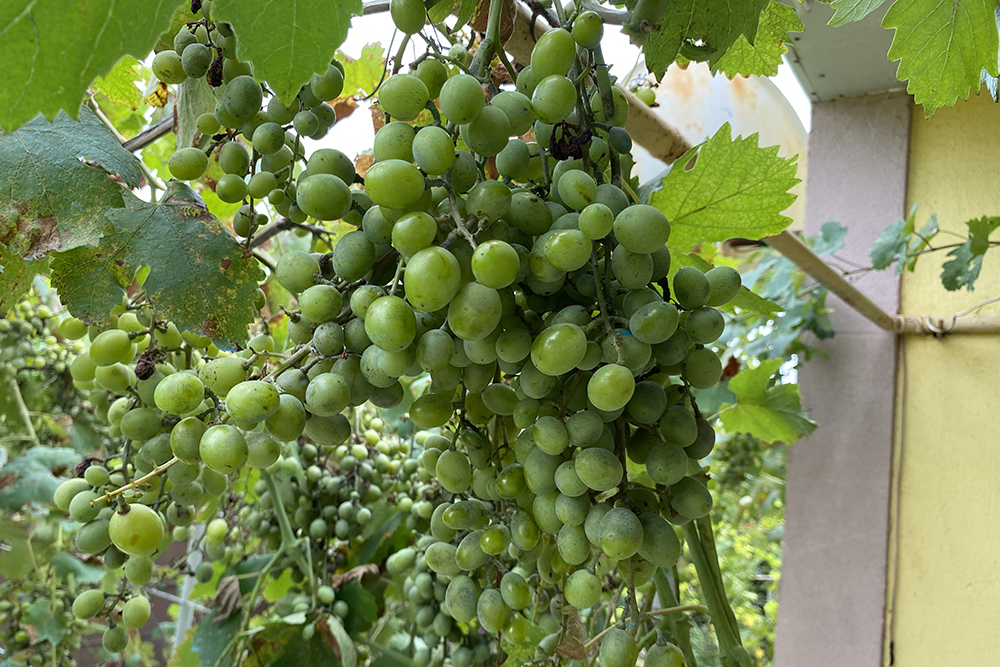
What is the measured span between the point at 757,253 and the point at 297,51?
1.87 m

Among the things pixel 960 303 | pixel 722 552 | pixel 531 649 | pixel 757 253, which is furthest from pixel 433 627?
pixel 722 552

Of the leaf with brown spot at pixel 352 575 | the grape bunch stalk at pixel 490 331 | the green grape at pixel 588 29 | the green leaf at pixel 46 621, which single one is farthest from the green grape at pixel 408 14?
the green leaf at pixel 46 621

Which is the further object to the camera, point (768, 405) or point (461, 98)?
point (768, 405)

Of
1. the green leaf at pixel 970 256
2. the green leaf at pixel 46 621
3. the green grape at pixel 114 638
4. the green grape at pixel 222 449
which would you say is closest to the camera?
the green grape at pixel 222 449

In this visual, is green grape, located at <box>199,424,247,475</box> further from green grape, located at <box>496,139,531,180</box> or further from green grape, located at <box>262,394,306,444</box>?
green grape, located at <box>496,139,531,180</box>

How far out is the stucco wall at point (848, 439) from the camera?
133 centimetres

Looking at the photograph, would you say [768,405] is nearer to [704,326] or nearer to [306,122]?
[704,326]

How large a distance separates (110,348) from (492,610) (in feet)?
1.38

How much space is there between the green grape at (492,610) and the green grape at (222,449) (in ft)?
0.78

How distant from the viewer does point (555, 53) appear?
0.42 metres

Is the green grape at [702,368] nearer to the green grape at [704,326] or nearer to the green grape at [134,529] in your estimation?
the green grape at [704,326]

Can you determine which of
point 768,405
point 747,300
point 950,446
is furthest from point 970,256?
point 747,300

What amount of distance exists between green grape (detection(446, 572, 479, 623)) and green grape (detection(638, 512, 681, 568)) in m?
0.20

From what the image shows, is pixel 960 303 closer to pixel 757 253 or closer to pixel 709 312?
pixel 757 253
